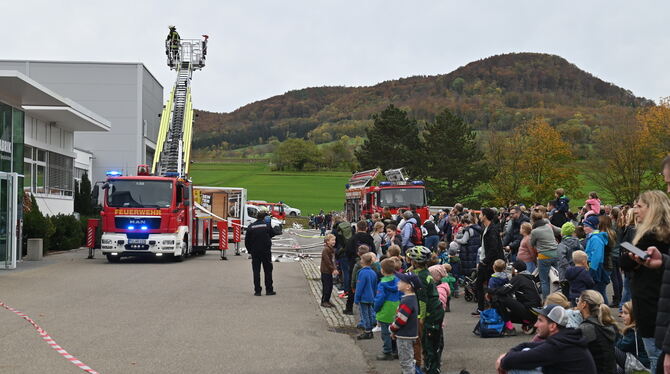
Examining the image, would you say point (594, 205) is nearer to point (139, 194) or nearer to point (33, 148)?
point (139, 194)

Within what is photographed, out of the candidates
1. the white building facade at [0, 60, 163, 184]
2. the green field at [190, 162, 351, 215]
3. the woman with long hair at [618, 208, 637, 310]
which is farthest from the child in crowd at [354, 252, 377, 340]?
the green field at [190, 162, 351, 215]

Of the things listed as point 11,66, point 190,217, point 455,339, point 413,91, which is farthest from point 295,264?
point 413,91

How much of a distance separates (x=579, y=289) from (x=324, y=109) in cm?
→ 16388

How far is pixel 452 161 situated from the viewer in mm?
64438

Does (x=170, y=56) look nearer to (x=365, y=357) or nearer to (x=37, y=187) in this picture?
(x=37, y=187)

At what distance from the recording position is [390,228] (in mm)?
15680

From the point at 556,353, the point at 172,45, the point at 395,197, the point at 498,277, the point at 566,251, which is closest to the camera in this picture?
the point at 556,353

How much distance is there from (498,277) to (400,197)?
72.8 feet

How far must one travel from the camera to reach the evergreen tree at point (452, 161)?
63.8m

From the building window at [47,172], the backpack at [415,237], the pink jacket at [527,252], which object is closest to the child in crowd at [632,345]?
the pink jacket at [527,252]

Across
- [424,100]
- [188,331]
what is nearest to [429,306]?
[188,331]

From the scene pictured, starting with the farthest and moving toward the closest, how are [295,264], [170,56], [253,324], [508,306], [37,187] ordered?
1. [170,56]
2. [37,187]
3. [295,264]
4. [253,324]
5. [508,306]

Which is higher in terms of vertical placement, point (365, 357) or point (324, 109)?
point (324, 109)

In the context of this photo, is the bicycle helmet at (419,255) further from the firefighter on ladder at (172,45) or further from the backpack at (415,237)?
the firefighter on ladder at (172,45)
